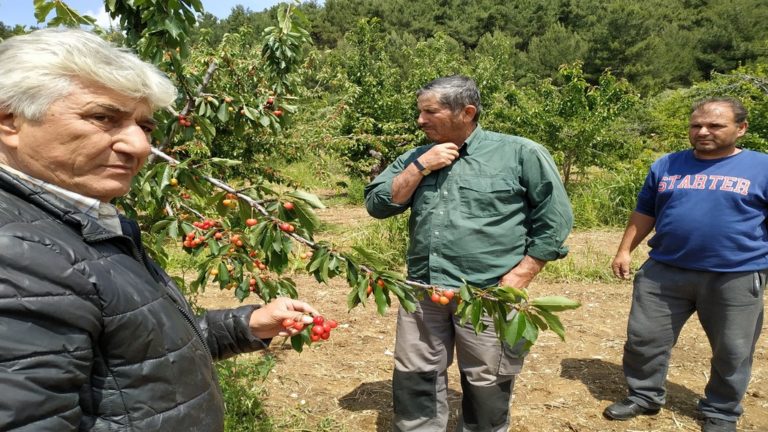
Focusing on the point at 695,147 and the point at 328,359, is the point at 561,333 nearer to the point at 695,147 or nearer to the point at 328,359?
the point at 695,147

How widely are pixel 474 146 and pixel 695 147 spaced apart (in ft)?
4.07

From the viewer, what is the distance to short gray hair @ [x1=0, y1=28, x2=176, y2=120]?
0.85 m

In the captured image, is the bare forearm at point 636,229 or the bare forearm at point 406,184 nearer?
the bare forearm at point 406,184

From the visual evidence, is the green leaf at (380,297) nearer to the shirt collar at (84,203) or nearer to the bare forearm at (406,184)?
the shirt collar at (84,203)

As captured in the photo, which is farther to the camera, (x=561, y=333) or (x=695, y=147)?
(x=695, y=147)

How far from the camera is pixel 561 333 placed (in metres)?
1.51

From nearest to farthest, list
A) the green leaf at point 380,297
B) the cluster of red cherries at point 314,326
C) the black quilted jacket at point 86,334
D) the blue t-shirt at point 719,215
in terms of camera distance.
Result: the black quilted jacket at point 86,334
the cluster of red cherries at point 314,326
the green leaf at point 380,297
the blue t-shirt at point 719,215

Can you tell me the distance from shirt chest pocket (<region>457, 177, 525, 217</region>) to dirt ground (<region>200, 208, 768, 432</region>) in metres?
1.35

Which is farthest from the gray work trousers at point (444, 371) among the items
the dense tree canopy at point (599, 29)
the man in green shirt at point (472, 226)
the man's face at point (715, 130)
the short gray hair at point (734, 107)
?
the dense tree canopy at point (599, 29)

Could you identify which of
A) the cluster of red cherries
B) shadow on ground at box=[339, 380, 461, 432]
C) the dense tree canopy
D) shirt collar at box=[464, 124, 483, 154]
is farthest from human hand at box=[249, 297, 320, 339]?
the dense tree canopy

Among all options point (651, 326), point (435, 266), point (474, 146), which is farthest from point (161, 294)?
point (651, 326)

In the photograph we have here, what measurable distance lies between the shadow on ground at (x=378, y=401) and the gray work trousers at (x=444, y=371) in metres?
0.50

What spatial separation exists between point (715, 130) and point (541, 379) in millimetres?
1784

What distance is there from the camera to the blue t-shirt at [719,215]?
104 inches
